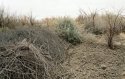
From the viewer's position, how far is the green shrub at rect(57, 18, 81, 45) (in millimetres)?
7797

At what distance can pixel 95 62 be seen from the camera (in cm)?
673

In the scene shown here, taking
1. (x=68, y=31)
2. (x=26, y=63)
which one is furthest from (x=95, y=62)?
(x=26, y=63)

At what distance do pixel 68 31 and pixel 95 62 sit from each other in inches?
58.8

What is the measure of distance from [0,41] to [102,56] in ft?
7.72

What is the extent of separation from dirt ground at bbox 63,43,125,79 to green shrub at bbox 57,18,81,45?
253 mm

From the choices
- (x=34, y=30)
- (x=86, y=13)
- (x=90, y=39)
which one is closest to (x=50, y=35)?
(x=34, y=30)

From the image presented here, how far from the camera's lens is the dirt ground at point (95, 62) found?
6156 mm

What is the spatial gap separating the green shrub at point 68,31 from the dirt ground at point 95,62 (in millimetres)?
253

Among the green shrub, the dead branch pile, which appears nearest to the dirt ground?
the green shrub

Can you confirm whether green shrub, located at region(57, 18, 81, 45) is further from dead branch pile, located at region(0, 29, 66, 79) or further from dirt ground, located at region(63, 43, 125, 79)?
dead branch pile, located at region(0, 29, 66, 79)

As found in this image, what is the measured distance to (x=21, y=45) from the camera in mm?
5863

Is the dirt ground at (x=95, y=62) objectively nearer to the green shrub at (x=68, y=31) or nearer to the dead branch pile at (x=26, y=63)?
the green shrub at (x=68, y=31)

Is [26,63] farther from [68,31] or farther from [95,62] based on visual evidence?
[68,31]

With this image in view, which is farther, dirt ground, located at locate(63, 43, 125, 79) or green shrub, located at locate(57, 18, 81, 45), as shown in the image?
green shrub, located at locate(57, 18, 81, 45)
